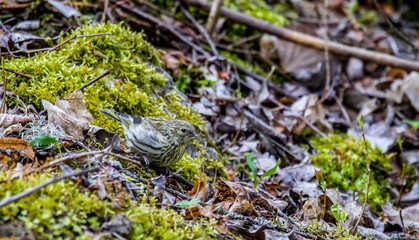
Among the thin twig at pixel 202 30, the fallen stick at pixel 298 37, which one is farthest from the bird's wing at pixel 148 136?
the fallen stick at pixel 298 37

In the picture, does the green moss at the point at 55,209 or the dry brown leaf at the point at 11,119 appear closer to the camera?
the green moss at the point at 55,209

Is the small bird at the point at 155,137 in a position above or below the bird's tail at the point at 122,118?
below

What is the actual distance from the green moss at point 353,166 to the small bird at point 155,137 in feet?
7.79

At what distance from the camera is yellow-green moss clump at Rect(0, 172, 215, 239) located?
2381mm

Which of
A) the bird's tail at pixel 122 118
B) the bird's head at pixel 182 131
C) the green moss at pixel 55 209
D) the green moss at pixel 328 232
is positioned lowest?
the green moss at pixel 328 232

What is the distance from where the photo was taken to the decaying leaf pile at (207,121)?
9.22 feet

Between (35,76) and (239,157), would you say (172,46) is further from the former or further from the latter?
(35,76)

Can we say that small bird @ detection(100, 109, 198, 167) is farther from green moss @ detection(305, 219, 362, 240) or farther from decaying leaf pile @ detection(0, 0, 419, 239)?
green moss @ detection(305, 219, 362, 240)

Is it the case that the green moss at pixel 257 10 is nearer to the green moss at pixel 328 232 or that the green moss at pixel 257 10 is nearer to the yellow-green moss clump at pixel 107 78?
the yellow-green moss clump at pixel 107 78

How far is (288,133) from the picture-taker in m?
6.02

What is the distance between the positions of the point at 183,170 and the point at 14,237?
208cm

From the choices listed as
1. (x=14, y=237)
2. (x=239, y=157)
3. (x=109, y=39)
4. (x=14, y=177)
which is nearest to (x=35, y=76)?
(x=109, y=39)

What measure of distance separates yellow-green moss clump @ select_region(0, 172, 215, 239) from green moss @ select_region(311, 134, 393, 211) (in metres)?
3.07

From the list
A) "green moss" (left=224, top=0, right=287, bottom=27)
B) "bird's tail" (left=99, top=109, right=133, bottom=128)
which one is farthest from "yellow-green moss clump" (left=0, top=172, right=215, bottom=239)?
"green moss" (left=224, top=0, right=287, bottom=27)
